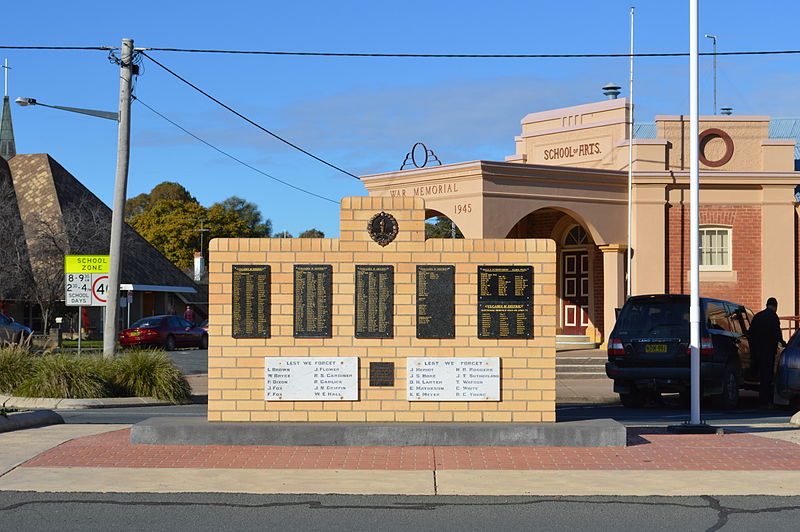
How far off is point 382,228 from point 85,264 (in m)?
11.2

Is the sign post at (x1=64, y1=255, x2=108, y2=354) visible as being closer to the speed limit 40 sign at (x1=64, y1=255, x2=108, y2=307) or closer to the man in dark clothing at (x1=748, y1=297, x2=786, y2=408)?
the speed limit 40 sign at (x1=64, y1=255, x2=108, y2=307)

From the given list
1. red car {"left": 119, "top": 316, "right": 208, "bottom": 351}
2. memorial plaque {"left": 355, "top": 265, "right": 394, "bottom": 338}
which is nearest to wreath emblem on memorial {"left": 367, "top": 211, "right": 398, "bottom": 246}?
memorial plaque {"left": 355, "top": 265, "right": 394, "bottom": 338}

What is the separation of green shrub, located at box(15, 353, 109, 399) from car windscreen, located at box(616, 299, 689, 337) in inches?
348

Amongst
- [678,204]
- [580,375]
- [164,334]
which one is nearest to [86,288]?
[580,375]

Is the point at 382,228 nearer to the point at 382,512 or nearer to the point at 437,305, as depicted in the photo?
the point at 437,305

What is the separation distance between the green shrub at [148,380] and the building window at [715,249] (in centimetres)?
1525

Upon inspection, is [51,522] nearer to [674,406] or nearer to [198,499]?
[198,499]

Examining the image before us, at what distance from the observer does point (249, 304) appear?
12016mm

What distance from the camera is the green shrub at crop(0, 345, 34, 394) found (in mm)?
18031

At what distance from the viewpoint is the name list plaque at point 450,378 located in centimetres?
1198

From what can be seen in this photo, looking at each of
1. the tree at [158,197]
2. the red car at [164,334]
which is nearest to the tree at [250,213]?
the tree at [158,197]

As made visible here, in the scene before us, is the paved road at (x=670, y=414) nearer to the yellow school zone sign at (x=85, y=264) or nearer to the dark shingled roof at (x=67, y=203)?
the yellow school zone sign at (x=85, y=264)

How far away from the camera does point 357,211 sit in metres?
12.2

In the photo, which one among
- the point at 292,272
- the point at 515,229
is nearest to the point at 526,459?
the point at 292,272
